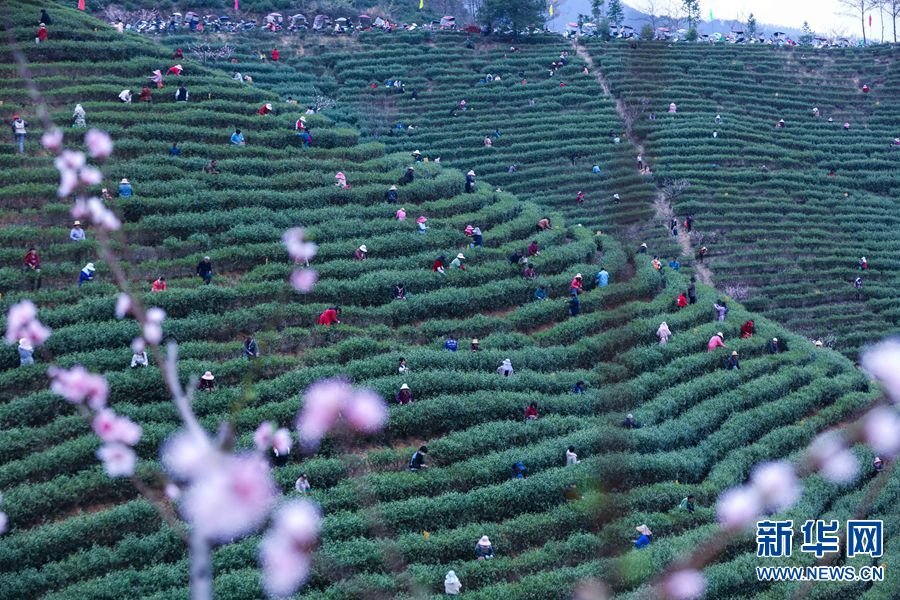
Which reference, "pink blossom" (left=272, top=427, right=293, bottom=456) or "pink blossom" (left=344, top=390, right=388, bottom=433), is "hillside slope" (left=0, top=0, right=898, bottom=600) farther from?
"pink blossom" (left=272, top=427, right=293, bottom=456)

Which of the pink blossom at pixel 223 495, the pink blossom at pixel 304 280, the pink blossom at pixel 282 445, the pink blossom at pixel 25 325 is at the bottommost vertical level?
the pink blossom at pixel 282 445

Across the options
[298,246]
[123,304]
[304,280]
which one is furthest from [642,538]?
[298,246]

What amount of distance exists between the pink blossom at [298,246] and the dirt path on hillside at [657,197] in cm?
1390

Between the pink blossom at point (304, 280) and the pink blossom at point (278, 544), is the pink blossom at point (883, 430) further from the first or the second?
the pink blossom at point (304, 280)

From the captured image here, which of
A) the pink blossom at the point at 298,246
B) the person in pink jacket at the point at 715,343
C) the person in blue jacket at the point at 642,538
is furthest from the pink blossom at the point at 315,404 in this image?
the person in pink jacket at the point at 715,343

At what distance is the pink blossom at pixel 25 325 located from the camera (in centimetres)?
1237

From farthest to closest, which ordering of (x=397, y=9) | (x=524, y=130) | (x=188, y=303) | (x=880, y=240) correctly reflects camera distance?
(x=397, y=9) → (x=524, y=130) → (x=880, y=240) → (x=188, y=303)

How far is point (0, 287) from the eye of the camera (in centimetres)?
1620

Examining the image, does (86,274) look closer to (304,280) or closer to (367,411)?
(304,280)

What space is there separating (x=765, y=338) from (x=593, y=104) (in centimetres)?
1931

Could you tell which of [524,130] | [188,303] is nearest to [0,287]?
[188,303]

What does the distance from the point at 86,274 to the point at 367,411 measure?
6.58 metres

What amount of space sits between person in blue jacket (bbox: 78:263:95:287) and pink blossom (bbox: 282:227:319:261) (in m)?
4.18

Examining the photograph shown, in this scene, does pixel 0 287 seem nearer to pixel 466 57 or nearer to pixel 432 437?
pixel 432 437
